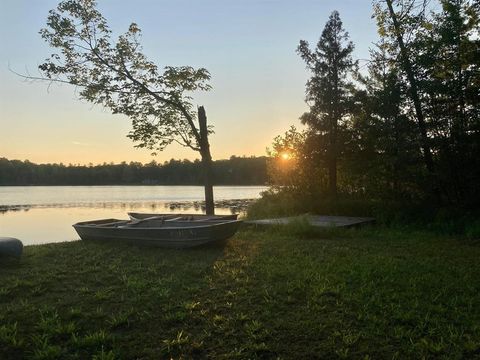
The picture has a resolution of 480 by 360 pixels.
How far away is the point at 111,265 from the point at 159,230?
196cm

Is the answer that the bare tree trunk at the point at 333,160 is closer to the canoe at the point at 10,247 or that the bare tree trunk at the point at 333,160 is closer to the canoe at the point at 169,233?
the canoe at the point at 169,233

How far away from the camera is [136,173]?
3812 inches

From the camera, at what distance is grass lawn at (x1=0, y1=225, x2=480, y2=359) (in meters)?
4.08

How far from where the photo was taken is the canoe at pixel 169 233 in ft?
30.6

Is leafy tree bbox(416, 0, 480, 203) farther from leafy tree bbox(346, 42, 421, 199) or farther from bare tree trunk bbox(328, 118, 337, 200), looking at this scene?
bare tree trunk bbox(328, 118, 337, 200)

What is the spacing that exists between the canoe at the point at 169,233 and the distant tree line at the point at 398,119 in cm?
632

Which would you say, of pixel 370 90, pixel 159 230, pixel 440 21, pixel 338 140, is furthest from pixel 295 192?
pixel 159 230

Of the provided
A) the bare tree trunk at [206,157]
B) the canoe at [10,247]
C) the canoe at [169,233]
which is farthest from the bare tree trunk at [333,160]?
the canoe at [10,247]

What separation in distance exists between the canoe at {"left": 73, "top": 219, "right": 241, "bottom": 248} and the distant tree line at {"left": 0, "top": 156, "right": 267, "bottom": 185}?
72011mm

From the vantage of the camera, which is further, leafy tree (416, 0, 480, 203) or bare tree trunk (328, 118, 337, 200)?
bare tree trunk (328, 118, 337, 200)

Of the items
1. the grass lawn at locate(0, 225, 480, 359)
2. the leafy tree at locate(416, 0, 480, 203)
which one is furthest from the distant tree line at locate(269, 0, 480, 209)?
the grass lawn at locate(0, 225, 480, 359)

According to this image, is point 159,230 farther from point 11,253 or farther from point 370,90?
point 370,90

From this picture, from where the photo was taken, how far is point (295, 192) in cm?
2069

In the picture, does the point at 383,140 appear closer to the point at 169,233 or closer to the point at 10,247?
the point at 169,233
